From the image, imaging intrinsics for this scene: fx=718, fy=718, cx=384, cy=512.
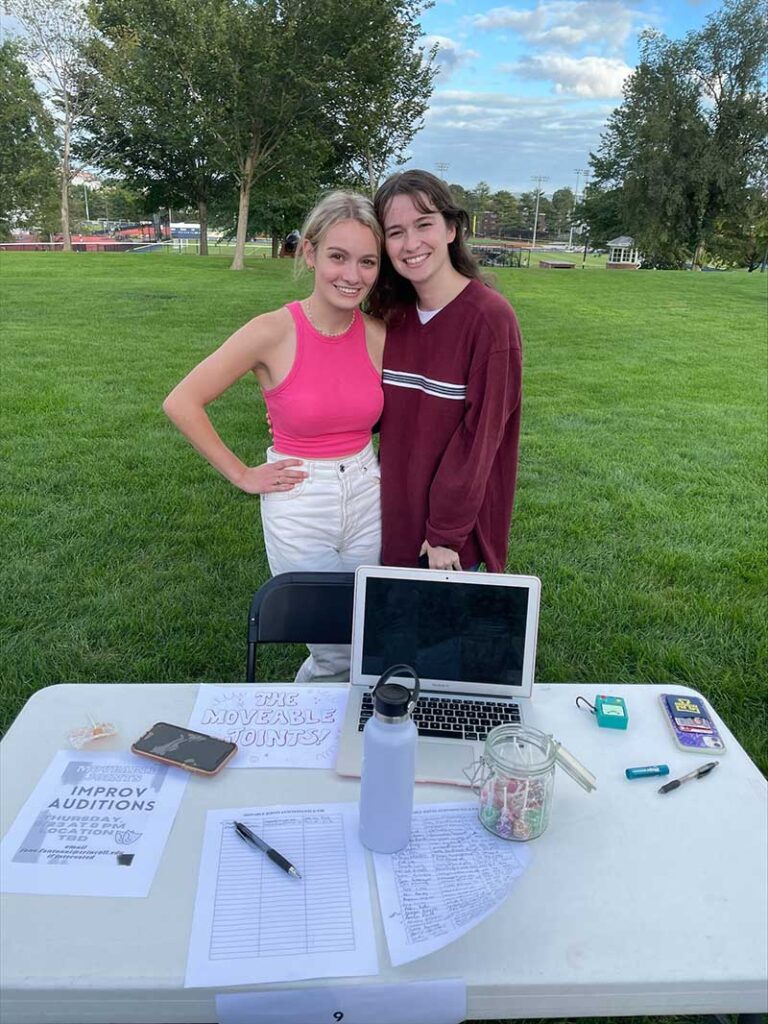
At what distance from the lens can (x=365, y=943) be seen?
38.4 inches

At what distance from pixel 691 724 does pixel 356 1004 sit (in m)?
0.86

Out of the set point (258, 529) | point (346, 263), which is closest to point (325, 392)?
point (346, 263)

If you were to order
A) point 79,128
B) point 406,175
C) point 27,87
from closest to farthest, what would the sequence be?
point 406,175
point 79,128
point 27,87

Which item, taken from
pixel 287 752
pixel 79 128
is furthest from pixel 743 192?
pixel 287 752

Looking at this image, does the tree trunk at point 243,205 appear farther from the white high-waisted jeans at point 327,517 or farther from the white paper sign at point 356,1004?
the white paper sign at point 356,1004

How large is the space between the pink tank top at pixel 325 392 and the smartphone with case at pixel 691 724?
1019 mm

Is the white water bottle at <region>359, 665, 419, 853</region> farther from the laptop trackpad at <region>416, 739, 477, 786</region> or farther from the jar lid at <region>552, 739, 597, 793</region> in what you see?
the jar lid at <region>552, 739, 597, 793</region>

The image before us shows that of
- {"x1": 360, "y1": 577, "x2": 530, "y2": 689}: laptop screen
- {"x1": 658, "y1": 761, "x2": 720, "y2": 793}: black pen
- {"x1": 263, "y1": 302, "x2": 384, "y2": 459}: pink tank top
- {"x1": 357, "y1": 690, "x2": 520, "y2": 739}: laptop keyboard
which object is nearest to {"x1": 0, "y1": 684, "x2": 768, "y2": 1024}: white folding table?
{"x1": 658, "y1": 761, "x2": 720, "y2": 793}: black pen

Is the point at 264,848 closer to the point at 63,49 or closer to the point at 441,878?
the point at 441,878

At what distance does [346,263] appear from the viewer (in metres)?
1.81

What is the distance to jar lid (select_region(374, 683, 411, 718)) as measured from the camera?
0.99 metres

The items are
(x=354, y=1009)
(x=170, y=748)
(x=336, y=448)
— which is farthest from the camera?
(x=336, y=448)

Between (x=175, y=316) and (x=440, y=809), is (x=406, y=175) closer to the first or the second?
(x=440, y=809)

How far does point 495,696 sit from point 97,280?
1471 centimetres
